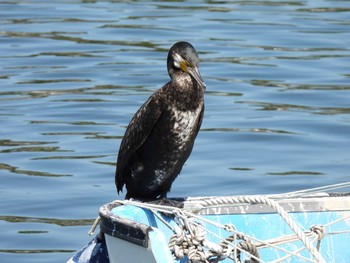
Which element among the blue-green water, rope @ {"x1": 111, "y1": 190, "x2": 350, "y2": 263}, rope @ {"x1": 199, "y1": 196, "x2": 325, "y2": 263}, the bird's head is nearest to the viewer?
rope @ {"x1": 199, "y1": 196, "x2": 325, "y2": 263}

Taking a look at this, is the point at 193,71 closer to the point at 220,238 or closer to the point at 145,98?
the point at 220,238

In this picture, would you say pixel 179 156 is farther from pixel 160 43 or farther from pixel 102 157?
pixel 160 43

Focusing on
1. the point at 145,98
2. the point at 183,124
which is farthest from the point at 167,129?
the point at 145,98

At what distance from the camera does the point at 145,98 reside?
12.9 m

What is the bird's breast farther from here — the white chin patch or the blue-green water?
the blue-green water

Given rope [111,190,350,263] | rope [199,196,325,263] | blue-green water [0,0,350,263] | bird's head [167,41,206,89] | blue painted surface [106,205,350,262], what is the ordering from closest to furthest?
rope [199,196,325,263]
rope [111,190,350,263]
blue painted surface [106,205,350,262]
bird's head [167,41,206,89]
blue-green water [0,0,350,263]

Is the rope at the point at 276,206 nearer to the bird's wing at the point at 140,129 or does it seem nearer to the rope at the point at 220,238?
the rope at the point at 220,238

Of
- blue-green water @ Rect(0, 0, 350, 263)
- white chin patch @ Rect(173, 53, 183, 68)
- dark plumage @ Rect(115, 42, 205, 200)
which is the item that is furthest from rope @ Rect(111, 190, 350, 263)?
blue-green water @ Rect(0, 0, 350, 263)

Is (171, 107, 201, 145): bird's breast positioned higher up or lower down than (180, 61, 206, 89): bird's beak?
lower down

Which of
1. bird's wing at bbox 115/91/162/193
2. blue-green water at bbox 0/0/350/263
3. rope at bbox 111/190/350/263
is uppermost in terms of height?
bird's wing at bbox 115/91/162/193

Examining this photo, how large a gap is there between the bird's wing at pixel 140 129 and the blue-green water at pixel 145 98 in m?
1.55

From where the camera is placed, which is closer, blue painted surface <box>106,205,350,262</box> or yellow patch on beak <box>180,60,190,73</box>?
blue painted surface <box>106,205,350,262</box>

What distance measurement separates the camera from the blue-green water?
9.65 meters

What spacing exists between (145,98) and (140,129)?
6.15 metres
